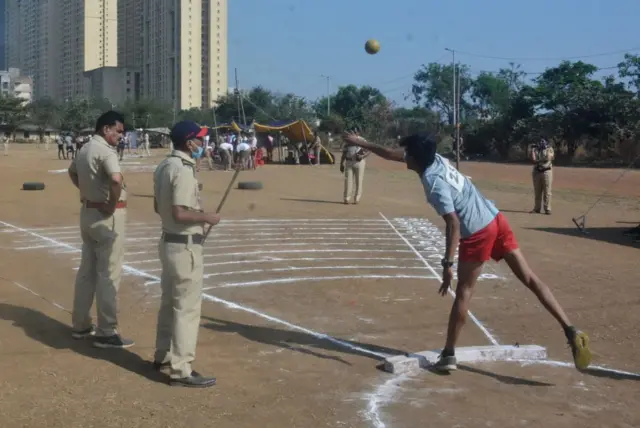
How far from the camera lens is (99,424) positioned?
428 cm

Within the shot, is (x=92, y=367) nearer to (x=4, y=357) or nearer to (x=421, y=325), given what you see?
(x=4, y=357)

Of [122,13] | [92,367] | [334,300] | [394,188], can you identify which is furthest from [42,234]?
[122,13]

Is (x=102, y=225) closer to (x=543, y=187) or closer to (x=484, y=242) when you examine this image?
(x=484, y=242)

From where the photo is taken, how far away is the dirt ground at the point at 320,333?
4.55 meters

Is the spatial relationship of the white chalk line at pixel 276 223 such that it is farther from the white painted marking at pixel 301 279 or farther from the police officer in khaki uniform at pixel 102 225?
the police officer in khaki uniform at pixel 102 225

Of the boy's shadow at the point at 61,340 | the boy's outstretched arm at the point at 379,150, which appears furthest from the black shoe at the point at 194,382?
the boy's outstretched arm at the point at 379,150

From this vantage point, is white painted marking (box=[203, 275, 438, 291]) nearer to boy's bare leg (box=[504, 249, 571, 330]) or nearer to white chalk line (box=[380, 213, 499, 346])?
white chalk line (box=[380, 213, 499, 346])

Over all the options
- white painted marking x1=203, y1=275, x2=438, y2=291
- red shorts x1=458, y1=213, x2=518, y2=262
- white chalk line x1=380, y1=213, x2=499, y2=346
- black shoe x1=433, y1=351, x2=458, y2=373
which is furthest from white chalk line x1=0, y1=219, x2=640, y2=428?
red shorts x1=458, y1=213, x2=518, y2=262

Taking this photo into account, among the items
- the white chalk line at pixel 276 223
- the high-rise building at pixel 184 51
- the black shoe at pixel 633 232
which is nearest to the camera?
the black shoe at pixel 633 232

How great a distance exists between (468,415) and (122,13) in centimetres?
10556

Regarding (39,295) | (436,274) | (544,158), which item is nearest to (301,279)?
(436,274)

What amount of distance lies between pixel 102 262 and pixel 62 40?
11766 centimetres

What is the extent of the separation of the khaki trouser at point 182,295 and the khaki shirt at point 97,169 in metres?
0.97

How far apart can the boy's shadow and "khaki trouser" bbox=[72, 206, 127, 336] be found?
22 centimetres
